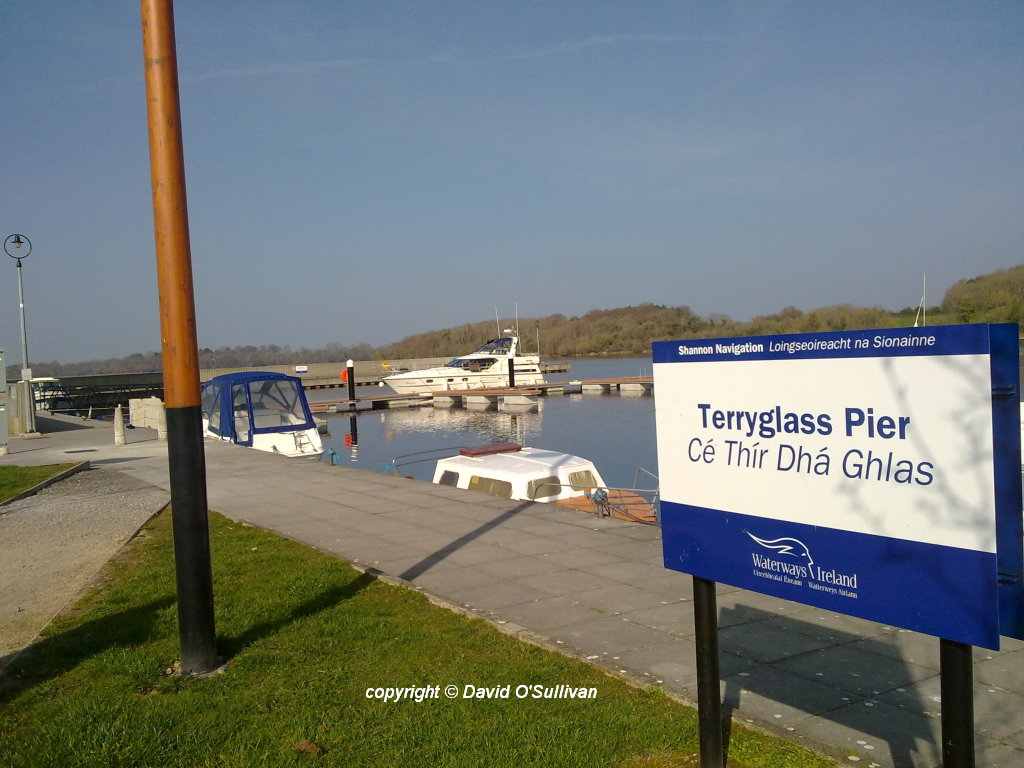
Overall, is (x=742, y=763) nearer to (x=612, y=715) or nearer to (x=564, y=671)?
(x=612, y=715)

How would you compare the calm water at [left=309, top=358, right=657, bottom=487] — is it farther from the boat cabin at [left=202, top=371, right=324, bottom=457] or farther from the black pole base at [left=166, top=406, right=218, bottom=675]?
the black pole base at [left=166, top=406, right=218, bottom=675]

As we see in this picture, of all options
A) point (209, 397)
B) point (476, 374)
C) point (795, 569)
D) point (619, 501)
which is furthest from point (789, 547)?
point (476, 374)

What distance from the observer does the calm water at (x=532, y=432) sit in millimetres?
35625


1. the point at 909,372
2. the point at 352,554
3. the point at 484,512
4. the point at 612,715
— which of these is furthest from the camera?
the point at 484,512

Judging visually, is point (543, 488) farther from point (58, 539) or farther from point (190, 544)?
point (190, 544)

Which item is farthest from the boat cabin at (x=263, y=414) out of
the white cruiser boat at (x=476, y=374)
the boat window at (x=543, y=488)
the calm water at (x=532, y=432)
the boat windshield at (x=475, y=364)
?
the boat windshield at (x=475, y=364)

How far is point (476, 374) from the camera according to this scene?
7281 cm

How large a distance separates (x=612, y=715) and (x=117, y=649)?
11.3 feet

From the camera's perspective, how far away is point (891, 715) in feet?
15.4

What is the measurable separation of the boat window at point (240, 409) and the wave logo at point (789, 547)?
2357 centimetres

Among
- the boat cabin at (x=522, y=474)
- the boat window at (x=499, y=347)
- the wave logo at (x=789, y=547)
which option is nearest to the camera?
the wave logo at (x=789, y=547)

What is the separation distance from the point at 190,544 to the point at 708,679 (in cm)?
341

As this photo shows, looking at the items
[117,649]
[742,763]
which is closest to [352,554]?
[117,649]

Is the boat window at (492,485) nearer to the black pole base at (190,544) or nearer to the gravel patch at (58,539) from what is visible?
the gravel patch at (58,539)
